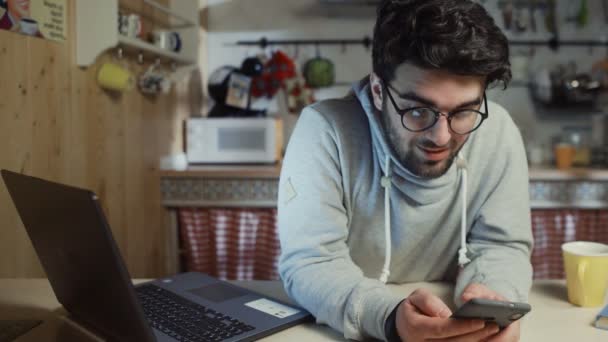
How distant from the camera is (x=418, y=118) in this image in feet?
3.10

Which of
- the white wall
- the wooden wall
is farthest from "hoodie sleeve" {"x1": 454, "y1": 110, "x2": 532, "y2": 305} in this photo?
the white wall

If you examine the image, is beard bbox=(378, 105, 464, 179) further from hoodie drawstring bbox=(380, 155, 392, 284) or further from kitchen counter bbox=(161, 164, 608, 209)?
kitchen counter bbox=(161, 164, 608, 209)

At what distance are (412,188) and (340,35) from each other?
7.12ft

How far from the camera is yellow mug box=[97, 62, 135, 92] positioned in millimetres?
1805

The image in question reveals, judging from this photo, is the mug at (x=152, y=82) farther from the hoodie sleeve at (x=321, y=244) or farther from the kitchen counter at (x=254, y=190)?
the hoodie sleeve at (x=321, y=244)

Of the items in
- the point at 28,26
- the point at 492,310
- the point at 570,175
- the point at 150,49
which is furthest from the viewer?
the point at 570,175

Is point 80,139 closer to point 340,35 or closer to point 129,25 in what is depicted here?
point 129,25

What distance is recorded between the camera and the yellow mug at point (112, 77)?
5.92ft

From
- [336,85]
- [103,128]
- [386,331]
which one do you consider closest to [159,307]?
[386,331]

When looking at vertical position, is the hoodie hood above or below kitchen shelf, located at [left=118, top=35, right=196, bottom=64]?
below

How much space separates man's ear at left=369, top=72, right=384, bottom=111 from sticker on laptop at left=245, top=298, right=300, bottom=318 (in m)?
0.41

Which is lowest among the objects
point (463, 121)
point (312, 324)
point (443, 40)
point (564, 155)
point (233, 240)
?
point (233, 240)

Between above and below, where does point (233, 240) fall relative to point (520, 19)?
below

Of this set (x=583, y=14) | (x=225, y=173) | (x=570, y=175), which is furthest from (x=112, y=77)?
(x=583, y=14)
